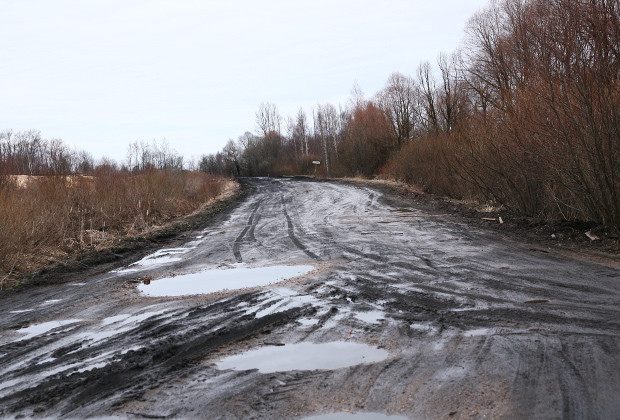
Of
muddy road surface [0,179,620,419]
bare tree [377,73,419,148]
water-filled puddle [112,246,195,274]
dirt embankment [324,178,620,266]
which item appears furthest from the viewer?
bare tree [377,73,419,148]

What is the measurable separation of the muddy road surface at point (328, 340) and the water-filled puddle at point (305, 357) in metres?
0.02

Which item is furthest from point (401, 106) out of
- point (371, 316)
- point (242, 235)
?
point (371, 316)

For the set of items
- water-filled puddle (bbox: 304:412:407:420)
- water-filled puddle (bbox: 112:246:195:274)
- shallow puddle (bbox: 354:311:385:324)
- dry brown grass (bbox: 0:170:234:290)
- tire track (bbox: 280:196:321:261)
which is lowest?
water-filled puddle (bbox: 304:412:407:420)

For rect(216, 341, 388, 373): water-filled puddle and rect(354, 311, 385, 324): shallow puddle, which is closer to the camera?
rect(216, 341, 388, 373): water-filled puddle

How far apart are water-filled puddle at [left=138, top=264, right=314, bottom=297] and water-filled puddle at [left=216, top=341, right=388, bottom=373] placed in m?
2.97

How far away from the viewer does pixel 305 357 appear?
175 inches

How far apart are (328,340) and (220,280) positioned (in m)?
3.84

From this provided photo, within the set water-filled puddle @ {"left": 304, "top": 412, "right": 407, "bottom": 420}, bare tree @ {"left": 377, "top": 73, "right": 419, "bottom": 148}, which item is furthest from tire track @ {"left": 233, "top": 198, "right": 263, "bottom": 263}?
bare tree @ {"left": 377, "top": 73, "right": 419, "bottom": 148}

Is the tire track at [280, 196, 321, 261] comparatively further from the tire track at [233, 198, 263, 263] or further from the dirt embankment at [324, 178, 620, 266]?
the dirt embankment at [324, 178, 620, 266]

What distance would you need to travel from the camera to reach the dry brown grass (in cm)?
1001

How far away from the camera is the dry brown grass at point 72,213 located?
32.8 ft

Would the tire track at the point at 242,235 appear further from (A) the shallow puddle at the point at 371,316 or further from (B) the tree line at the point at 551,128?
(B) the tree line at the point at 551,128

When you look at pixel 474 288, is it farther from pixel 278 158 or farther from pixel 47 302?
pixel 278 158

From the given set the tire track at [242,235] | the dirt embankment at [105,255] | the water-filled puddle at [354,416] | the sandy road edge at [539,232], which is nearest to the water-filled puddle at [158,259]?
the dirt embankment at [105,255]
